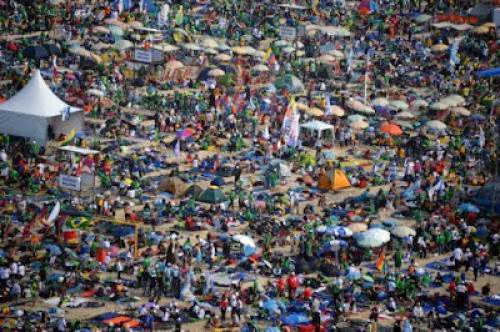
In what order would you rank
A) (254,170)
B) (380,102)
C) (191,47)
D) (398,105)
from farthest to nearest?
(191,47), (380,102), (398,105), (254,170)

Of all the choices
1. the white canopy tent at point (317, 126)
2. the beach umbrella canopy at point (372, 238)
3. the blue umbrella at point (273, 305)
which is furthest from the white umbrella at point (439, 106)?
the blue umbrella at point (273, 305)

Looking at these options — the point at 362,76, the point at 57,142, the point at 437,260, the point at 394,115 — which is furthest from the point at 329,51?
the point at 437,260

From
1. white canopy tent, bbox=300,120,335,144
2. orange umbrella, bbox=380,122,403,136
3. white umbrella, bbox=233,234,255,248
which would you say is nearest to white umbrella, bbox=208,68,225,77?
white canopy tent, bbox=300,120,335,144

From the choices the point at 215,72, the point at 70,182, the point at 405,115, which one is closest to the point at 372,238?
the point at 70,182

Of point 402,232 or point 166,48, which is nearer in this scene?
point 402,232

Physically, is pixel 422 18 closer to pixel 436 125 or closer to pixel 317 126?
pixel 436 125

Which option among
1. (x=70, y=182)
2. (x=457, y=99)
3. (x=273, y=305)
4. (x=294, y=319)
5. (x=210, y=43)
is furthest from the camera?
(x=210, y=43)
